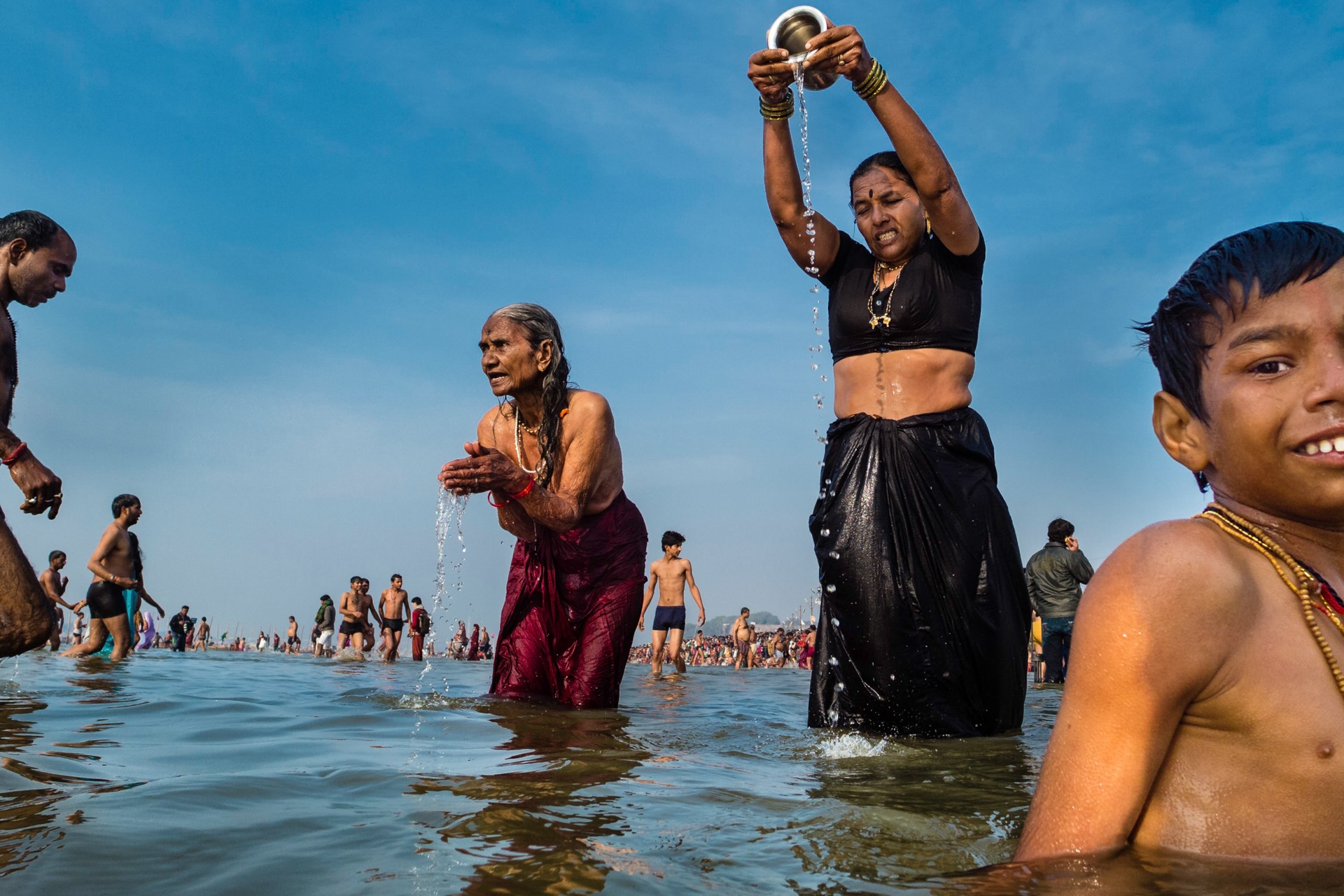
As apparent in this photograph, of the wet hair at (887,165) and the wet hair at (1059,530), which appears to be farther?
the wet hair at (1059,530)

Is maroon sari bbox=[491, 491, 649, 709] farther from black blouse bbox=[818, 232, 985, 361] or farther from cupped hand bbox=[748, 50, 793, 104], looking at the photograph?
cupped hand bbox=[748, 50, 793, 104]

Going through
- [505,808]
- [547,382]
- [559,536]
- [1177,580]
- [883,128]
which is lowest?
[505,808]

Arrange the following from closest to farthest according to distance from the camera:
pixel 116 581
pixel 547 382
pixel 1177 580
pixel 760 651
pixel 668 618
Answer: pixel 1177 580, pixel 547 382, pixel 116 581, pixel 668 618, pixel 760 651

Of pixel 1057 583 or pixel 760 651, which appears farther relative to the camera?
pixel 760 651

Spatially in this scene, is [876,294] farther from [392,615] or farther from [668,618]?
[392,615]

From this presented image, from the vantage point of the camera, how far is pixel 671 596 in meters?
14.8

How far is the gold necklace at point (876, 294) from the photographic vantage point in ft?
12.2

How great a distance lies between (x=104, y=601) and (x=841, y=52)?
10.3m

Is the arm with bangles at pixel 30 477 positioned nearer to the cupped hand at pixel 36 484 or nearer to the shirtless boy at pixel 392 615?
the cupped hand at pixel 36 484

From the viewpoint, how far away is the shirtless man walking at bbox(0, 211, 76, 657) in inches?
136

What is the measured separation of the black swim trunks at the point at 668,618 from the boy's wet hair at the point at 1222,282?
12843 mm

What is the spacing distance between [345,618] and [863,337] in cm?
1758

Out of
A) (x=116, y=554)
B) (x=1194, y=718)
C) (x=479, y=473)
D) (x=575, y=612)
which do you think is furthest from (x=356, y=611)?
(x=1194, y=718)

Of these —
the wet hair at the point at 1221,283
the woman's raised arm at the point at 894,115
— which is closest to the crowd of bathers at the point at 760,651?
the woman's raised arm at the point at 894,115
